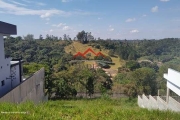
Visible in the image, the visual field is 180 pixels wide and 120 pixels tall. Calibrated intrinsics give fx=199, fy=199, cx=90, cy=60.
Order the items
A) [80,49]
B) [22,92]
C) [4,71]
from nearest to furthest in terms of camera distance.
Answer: [22,92]
[4,71]
[80,49]


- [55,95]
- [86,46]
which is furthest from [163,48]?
[55,95]

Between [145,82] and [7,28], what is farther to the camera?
[145,82]

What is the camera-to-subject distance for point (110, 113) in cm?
464

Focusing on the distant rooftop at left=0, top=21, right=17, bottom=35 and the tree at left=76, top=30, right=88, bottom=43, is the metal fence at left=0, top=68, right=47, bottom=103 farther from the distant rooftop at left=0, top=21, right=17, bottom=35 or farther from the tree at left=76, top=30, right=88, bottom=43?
the tree at left=76, top=30, right=88, bottom=43

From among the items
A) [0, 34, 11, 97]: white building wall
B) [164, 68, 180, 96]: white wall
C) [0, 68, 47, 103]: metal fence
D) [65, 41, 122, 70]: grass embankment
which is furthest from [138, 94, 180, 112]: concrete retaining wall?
[65, 41, 122, 70]: grass embankment

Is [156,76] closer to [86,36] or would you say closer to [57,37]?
[86,36]

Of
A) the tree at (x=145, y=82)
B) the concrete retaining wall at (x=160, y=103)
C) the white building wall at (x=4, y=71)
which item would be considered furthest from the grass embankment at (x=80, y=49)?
the white building wall at (x=4, y=71)

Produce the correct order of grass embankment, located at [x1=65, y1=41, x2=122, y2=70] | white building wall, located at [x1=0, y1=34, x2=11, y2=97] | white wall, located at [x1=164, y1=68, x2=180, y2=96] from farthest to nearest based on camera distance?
1. grass embankment, located at [x1=65, y1=41, x2=122, y2=70]
2. white wall, located at [x1=164, y1=68, x2=180, y2=96]
3. white building wall, located at [x1=0, y1=34, x2=11, y2=97]

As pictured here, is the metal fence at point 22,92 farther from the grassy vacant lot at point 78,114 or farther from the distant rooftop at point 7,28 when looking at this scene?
the distant rooftop at point 7,28

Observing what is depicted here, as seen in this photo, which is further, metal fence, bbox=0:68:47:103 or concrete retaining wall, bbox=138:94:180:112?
concrete retaining wall, bbox=138:94:180:112

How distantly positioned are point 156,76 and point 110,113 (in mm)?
18839

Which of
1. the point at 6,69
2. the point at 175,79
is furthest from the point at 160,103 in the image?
the point at 6,69

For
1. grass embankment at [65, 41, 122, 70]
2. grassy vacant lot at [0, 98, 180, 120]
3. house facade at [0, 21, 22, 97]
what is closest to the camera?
grassy vacant lot at [0, 98, 180, 120]

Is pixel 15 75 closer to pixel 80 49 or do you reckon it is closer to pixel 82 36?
pixel 80 49
